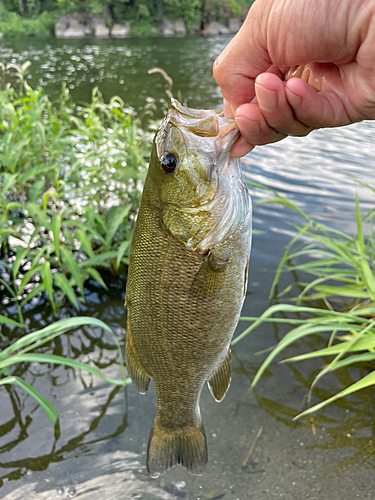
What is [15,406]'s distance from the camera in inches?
120

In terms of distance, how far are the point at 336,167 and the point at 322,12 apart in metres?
6.42

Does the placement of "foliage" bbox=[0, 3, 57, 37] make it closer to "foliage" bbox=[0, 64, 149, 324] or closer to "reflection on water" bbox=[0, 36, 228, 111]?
"reflection on water" bbox=[0, 36, 228, 111]

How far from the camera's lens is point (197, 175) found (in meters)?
1.40

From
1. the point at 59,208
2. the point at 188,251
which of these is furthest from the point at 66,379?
the point at 188,251

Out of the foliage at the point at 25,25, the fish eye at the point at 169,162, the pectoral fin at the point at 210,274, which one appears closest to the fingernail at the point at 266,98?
the fish eye at the point at 169,162

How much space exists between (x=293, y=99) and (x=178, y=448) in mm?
1515

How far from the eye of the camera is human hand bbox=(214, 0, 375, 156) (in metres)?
1.18

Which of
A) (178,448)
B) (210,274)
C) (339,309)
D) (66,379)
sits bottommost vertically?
(66,379)

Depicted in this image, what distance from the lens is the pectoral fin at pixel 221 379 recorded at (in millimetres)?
1702

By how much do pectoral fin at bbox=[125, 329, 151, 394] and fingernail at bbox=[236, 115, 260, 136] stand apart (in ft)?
3.03

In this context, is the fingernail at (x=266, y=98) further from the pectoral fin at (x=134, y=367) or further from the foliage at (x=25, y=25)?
the foliage at (x=25, y=25)

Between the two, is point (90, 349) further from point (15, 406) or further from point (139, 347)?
point (139, 347)

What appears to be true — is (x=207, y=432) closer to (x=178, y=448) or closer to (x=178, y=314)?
(x=178, y=448)

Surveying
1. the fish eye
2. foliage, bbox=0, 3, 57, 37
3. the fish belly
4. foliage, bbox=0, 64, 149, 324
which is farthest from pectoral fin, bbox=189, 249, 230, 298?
foliage, bbox=0, 3, 57, 37
